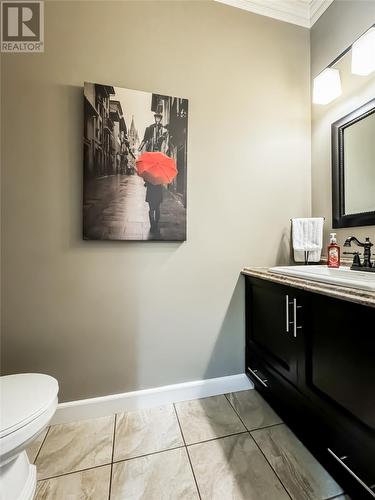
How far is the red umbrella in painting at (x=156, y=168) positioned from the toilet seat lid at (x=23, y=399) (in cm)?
110

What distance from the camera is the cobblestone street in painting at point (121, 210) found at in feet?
4.07

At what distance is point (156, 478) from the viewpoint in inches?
37.1

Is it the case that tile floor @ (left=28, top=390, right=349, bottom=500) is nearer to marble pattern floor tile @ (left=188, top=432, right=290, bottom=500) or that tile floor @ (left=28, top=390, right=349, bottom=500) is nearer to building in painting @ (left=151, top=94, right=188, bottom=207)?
marble pattern floor tile @ (left=188, top=432, right=290, bottom=500)

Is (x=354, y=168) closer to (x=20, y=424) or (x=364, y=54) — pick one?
(x=364, y=54)

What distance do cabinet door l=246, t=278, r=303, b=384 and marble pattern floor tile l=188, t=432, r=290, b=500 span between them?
380mm

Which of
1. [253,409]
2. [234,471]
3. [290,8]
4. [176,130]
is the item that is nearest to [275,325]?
[253,409]

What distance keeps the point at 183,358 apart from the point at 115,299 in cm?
57

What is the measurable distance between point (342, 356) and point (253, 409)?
0.77m

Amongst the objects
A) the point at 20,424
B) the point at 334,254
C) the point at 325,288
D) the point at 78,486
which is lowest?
the point at 78,486

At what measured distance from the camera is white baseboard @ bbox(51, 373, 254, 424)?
49.8 inches

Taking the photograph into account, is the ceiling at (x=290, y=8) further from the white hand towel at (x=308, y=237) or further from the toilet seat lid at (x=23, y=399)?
the toilet seat lid at (x=23, y=399)

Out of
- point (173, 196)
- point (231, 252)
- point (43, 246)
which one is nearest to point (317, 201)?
point (231, 252)

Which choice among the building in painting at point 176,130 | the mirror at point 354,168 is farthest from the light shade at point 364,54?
the building in painting at point 176,130

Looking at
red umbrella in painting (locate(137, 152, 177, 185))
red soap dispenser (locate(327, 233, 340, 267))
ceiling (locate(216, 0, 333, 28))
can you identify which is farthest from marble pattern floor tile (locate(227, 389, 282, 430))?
ceiling (locate(216, 0, 333, 28))
